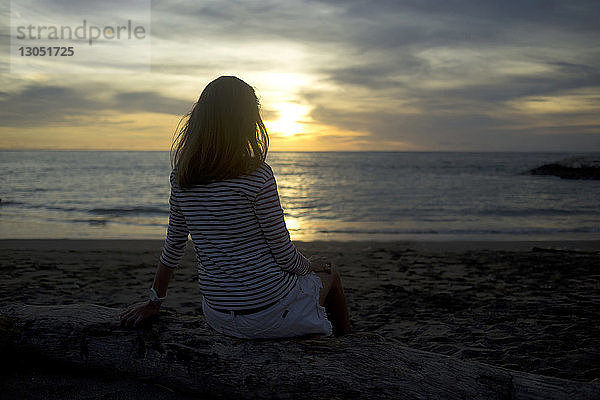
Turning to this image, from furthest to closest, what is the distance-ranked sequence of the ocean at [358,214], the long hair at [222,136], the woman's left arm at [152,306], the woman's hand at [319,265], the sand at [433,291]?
the ocean at [358,214]
the sand at [433,291]
the woman's hand at [319,265]
the woman's left arm at [152,306]
the long hair at [222,136]

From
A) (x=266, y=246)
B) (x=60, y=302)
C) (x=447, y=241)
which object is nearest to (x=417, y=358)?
(x=266, y=246)

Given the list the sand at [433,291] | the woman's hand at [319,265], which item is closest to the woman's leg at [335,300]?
the woman's hand at [319,265]

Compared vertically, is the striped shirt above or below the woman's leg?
above

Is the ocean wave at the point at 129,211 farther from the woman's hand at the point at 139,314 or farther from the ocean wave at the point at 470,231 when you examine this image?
the woman's hand at the point at 139,314

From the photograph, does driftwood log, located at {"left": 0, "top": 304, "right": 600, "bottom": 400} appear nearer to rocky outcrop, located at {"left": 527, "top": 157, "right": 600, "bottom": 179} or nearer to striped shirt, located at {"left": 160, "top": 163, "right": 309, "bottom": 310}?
striped shirt, located at {"left": 160, "top": 163, "right": 309, "bottom": 310}

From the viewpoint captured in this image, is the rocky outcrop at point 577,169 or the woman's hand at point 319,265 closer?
the woman's hand at point 319,265

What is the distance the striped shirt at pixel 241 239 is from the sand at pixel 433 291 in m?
0.82

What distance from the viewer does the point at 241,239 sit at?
8.25ft

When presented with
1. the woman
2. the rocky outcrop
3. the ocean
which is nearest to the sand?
the woman

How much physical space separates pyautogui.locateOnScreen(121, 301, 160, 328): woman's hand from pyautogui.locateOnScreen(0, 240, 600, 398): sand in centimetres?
36

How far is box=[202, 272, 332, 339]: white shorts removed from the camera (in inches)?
104

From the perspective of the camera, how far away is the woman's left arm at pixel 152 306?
2.85 m

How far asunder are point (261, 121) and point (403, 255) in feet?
22.7

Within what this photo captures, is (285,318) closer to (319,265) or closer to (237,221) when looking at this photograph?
(319,265)
